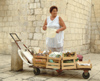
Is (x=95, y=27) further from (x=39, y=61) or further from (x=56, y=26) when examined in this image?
(x=39, y=61)

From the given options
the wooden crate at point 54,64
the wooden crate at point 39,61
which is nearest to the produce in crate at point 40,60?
the wooden crate at point 39,61

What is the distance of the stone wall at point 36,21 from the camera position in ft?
24.7

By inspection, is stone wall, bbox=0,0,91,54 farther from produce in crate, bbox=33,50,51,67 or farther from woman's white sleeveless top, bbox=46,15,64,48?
produce in crate, bbox=33,50,51,67

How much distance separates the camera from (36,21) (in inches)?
302

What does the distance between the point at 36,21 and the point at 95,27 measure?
417cm

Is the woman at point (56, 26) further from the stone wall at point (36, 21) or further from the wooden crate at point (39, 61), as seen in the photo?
the stone wall at point (36, 21)

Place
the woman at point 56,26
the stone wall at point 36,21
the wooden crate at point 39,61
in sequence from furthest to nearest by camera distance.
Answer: the stone wall at point 36,21, the woman at point 56,26, the wooden crate at point 39,61

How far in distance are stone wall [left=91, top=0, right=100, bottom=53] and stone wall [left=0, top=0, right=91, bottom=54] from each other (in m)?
1.07

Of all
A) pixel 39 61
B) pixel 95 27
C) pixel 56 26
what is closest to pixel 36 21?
pixel 56 26

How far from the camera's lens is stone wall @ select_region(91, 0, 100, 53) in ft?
33.3

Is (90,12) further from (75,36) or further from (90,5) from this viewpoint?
(75,36)

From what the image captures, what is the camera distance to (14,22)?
8.34 metres

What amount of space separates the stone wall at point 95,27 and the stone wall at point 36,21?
3.52 feet

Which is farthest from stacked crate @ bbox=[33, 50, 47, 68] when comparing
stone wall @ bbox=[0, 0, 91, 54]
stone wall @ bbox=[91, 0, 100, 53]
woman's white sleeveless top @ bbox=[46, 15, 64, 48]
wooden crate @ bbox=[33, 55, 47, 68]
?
stone wall @ bbox=[91, 0, 100, 53]
